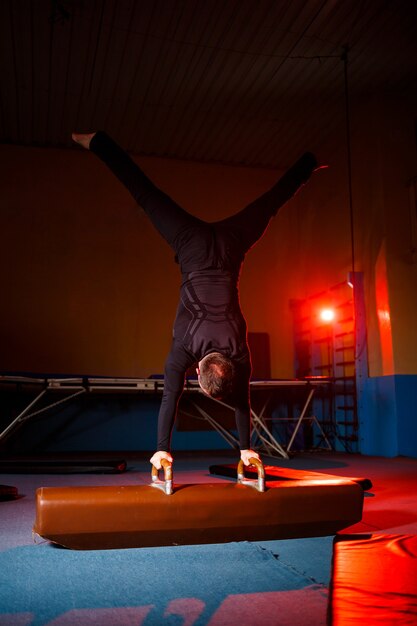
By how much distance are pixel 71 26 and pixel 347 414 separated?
5472 millimetres

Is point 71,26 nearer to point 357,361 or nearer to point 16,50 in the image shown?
point 16,50

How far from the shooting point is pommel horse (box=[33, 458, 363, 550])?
6.78 feet

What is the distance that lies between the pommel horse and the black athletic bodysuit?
1.10 ft

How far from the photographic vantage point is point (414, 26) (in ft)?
18.1

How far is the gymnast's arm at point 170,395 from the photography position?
8.16ft

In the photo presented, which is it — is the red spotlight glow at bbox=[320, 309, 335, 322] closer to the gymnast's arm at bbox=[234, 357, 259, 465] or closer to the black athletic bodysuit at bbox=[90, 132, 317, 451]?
the black athletic bodysuit at bbox=[90, 132, 317, 451]

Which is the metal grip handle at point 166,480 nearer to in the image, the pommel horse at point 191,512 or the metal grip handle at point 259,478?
the pommel horse at point 191,512

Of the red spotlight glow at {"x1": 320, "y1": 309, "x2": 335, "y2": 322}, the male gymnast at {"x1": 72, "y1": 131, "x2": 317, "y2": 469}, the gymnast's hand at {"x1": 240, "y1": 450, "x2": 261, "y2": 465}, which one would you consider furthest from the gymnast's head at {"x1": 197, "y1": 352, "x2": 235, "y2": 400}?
the red spotlight glow at {"x1": 320, "y1": 309, "x2": 335, "y2": 322}

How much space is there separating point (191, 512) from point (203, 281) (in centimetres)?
120

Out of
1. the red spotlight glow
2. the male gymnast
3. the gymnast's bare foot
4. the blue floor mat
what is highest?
the gymnast's bare foot

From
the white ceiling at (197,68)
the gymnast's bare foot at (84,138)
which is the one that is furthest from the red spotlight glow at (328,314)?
the gymnast's bare foot at (84,138)

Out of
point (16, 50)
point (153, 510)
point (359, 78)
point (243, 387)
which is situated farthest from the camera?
point (359, 78)

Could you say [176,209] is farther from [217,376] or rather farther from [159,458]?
[159,458]

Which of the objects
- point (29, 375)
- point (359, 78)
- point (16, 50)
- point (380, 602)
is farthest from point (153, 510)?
point (359, 78)
